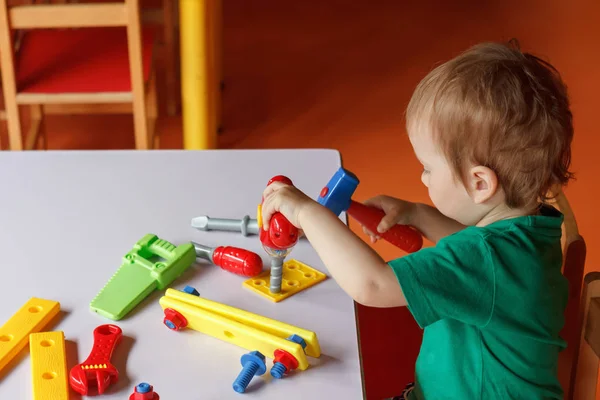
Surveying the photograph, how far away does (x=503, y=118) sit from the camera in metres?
0.73

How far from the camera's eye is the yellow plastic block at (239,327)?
0.72 meters

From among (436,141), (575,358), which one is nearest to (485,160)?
(436,141)

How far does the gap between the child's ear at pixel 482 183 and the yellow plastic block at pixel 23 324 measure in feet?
1.49

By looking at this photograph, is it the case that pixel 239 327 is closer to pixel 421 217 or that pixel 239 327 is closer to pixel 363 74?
pixel 421 217

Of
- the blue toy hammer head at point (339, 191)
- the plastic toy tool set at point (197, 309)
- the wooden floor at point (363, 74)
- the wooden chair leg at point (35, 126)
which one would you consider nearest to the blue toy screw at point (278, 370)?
the plastic toy tool set at point (197, 309)

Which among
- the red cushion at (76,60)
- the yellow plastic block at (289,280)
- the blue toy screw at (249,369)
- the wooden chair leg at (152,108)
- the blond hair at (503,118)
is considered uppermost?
the blond hair at (503,118)

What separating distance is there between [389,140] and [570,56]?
3.35ft

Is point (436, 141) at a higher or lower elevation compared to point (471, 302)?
higher

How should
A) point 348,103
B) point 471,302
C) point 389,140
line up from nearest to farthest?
point 471,302, point 389,140, point 348,103

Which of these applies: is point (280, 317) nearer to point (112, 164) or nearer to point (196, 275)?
point (196, 275)

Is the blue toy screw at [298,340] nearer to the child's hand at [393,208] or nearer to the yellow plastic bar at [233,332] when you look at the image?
the yellow plastic bar at [233,332]

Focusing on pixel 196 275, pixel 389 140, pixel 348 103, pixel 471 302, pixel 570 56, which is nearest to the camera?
pixel 471 302

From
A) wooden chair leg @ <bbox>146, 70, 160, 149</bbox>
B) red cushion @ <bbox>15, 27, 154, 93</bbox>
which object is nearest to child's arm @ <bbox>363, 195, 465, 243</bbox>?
red cushion @ <bbox>15, 27, 154, 93</bbox>

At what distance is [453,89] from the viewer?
747mm
